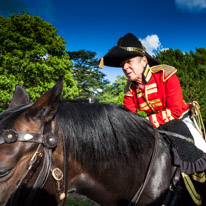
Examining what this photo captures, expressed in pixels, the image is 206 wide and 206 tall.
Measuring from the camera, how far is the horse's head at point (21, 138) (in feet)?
3.69

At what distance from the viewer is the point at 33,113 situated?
1225 mm

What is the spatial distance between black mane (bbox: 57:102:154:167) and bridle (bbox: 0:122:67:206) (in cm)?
14

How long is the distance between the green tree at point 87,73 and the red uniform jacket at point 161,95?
101 feet

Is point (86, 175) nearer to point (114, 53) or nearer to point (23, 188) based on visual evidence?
point (23, 188)

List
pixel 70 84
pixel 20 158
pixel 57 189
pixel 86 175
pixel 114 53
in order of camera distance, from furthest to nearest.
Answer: pixel 70 84
pixel 114 53
pixel 86 175
pixel 57 189
pixel 20 158

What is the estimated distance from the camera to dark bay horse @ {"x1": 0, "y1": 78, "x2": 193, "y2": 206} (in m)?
1.16

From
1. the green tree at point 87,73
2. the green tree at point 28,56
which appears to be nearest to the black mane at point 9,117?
the green tree at point 28,56

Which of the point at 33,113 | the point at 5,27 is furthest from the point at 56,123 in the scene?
the point at 5,27

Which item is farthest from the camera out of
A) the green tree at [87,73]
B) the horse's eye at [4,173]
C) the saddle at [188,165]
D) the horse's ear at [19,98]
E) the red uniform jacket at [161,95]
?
the green tree at [87,73]

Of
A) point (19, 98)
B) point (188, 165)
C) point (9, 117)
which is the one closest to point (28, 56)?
point (19, 98)

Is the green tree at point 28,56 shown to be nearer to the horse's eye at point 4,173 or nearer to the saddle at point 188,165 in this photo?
the horse's eye at point 4,173

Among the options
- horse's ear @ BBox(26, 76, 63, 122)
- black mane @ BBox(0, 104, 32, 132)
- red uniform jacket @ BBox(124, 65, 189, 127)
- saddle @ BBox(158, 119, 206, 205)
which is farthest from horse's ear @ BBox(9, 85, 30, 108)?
saddle @ BBox(158, 119, 206, 205)

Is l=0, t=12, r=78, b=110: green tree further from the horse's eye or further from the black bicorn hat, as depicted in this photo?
the horse's eye

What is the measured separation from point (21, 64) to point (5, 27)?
3.73 metres
